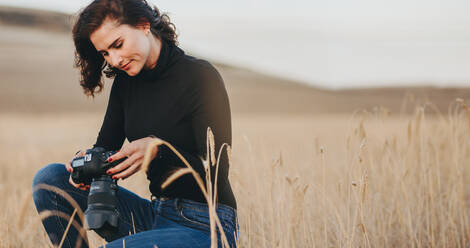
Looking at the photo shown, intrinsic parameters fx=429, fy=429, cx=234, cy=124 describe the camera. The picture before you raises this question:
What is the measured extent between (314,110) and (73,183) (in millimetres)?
25002

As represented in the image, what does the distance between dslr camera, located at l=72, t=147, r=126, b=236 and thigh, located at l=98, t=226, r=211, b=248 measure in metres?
0.09

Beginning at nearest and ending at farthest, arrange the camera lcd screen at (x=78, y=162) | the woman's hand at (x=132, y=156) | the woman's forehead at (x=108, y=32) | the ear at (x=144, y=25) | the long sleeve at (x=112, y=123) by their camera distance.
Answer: the woman's hand at (x=132, y=156) → the camera lcd screen at (x=78, y=162) → the woman's forehead at (x=108, y=32) → the ear at (x=144, y=25) → the long sleeve at (x=112, y=123)

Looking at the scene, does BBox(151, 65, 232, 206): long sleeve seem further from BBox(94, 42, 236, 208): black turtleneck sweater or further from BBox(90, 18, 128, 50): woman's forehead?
BBox(90, 18, 128, 50): woman's forehead

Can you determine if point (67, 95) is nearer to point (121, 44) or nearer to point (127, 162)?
point (121, 44)

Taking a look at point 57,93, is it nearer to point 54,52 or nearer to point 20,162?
point 54,52

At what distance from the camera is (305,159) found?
4.95 m

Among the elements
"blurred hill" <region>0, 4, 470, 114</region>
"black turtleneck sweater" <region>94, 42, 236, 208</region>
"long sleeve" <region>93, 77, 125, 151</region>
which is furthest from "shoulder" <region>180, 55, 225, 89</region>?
"blurred hill" <region>0, 4, 470, 114</region>

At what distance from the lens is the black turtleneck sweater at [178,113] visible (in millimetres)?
1833

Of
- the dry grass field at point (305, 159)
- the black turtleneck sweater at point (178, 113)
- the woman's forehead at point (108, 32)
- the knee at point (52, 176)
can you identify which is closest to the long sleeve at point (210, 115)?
the black turtleneck sweater at point (178, 113)

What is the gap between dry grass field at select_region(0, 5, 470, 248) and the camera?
2057 mm

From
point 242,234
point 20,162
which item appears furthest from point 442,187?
point 20,162

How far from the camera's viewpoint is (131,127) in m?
2.09

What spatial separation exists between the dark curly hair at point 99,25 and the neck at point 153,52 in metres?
0.05

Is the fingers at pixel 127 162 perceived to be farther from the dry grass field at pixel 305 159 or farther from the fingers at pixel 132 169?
the dry grass field at pixel 305 159
